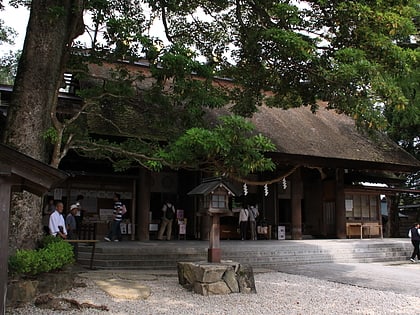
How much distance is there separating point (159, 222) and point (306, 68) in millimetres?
9669

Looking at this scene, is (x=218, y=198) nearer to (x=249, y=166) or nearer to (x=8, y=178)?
(x=249, y=166)

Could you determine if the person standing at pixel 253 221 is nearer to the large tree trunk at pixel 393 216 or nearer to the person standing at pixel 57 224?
the person standing at pixel 57 224

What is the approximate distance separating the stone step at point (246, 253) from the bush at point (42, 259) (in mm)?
3067

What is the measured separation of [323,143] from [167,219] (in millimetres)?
6866

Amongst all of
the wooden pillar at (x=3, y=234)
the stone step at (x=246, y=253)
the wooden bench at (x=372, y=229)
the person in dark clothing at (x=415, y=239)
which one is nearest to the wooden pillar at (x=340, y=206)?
the wooden bench at (x=372, y=229)

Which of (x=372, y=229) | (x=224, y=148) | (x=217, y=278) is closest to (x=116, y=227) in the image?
(x=217, y=278)

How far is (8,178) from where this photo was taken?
197 inches

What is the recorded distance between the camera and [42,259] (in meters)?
7.19

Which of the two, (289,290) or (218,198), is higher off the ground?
(218,198)

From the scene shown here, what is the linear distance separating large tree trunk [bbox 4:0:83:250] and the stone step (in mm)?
3482

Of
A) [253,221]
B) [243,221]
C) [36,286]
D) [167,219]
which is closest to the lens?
[36,286]

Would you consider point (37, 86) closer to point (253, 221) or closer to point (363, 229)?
point (253, 221)

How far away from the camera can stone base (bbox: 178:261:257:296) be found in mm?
8055

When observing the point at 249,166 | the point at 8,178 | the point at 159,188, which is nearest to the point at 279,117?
the point at 159,188
